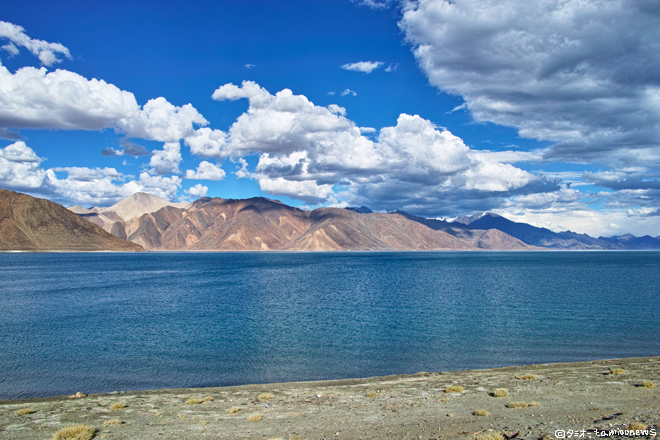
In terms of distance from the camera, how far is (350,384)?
23.4 metres

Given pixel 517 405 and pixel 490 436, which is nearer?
pixel 490 436

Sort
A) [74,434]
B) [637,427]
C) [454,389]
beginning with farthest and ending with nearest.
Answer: [454,389]
[74,434]
[637,427]

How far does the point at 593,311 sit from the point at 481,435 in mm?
45089

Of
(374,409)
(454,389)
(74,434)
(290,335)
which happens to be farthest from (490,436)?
(290,335)

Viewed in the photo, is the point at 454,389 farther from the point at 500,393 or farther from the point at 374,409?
the point at 374,409

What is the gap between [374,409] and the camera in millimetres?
17062

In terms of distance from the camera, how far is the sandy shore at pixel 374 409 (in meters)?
14.0

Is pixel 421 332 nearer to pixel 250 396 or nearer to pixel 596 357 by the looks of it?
pixel 596 357

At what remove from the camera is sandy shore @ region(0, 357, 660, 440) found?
551 inches

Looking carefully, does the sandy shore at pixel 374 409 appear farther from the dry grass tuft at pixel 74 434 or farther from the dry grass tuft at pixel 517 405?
the dry grass tuft at pixel 74 434

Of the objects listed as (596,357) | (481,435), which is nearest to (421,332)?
(596,357)

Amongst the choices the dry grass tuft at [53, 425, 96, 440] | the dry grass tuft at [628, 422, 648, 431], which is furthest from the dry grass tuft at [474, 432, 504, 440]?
the dry grass tuft at [53, 425, 96, 440]

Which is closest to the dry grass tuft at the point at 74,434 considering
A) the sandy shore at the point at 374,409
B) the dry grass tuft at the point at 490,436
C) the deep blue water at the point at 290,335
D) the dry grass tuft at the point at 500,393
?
the sandy shore at the point at 374,409

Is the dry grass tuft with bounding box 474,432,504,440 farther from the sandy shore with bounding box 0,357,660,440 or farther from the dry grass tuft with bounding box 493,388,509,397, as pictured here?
the dry grass tuft with bounding box 493,388,509,397
